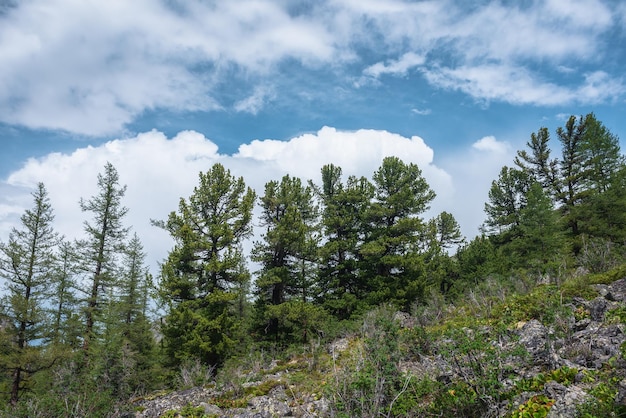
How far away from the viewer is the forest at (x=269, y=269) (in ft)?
59.7

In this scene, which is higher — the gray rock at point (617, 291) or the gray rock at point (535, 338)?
the gray rock at point (617, 291)

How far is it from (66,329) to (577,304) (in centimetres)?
2695

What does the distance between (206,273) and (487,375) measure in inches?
622

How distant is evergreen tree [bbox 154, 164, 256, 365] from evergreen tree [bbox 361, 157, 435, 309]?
8.49 metres

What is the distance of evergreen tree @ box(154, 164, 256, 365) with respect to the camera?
1798 cm

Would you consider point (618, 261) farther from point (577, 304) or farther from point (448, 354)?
point (448, 354)

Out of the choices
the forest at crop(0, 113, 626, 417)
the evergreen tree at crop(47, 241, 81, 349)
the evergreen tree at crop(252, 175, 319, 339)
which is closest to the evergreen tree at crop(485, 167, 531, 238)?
the forest at crop(0, 113, 626, 417)

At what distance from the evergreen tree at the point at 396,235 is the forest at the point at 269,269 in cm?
9

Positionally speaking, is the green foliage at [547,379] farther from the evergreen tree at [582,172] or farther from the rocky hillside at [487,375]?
the evergreen tree at [582,172]

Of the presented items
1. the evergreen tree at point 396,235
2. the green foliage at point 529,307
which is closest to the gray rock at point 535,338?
the green foliage at point 529,307

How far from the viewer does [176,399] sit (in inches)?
506

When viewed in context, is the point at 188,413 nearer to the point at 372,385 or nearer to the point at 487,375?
the point at 372,385

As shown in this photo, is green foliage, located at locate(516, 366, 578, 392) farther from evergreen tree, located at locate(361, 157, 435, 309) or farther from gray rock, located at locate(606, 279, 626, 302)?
evergreen tree, located at locate(361, 157, 435, 309)

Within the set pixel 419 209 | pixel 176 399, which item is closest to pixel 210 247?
pixel 176 399
